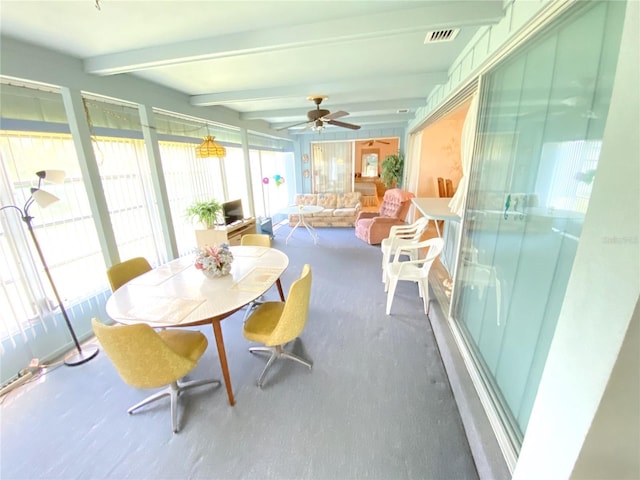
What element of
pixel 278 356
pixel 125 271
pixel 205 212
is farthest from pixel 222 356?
pixel 205 212

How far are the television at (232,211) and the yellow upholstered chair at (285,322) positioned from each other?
2.63 m

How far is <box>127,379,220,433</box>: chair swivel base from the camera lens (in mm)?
1577

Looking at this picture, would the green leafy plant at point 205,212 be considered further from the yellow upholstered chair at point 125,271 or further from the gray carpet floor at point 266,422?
the gray carpet floor at point 266,422

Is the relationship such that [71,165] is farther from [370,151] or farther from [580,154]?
[370,151]

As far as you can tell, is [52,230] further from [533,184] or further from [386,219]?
[386,219]

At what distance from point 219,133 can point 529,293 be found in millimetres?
4765

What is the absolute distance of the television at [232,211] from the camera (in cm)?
417

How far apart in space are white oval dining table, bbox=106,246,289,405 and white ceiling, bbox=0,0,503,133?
1.69 m

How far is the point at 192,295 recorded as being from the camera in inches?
69.8

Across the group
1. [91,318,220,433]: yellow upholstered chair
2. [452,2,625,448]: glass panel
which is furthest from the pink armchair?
[91,318,220,433]: yellow upholstered chair

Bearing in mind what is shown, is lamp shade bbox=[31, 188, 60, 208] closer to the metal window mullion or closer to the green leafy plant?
the metal window mullion

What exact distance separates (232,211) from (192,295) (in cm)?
282

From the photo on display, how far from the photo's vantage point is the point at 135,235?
3.04 metres

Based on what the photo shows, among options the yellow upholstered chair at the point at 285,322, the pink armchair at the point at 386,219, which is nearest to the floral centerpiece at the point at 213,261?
the yellow upholstered chair at the point at 285,322
